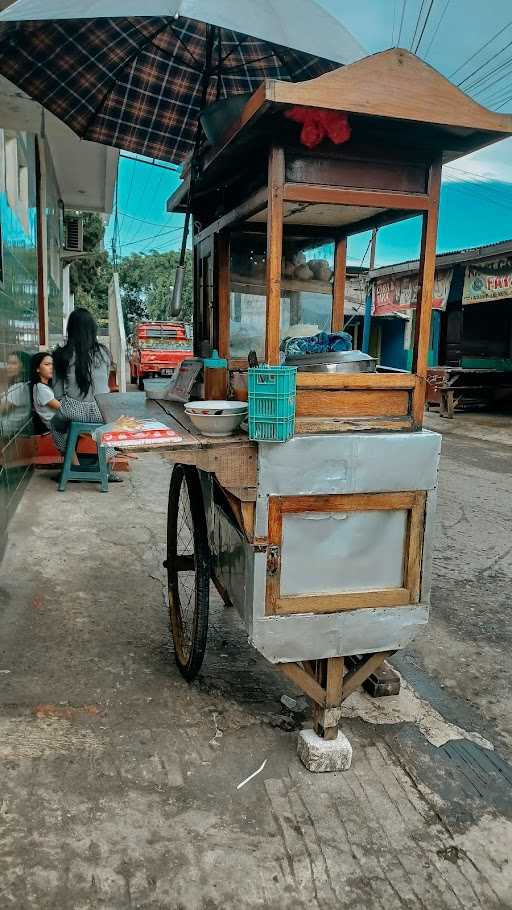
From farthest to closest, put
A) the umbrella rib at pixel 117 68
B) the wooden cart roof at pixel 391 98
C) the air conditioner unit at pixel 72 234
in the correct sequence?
the air conditioner unit at pixel 72 234 → the umbrella rib at pixel 117 68 → the wooden cart roof at pixel 391 98

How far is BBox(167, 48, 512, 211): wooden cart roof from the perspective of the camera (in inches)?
79.4

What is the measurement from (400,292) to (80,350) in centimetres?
1104

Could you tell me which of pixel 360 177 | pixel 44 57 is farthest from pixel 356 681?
pixel 44 57

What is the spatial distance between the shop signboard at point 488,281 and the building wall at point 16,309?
903 centimetres

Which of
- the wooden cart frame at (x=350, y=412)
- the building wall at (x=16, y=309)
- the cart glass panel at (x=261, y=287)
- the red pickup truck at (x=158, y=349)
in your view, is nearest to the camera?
the wooden cart frame at (x=350, y=412)

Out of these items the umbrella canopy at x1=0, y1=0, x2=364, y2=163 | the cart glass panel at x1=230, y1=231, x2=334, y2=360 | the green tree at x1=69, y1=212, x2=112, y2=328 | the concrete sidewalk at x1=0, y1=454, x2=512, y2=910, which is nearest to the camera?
the concrete sidewalk at x1=0, y1=454, x2=512, y2=910

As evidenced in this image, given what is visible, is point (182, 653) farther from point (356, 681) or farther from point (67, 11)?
point (67, 11)

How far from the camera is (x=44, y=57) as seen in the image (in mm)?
3428

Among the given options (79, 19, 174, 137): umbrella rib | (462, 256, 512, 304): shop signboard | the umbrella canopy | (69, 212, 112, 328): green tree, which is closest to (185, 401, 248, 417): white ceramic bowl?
the umbrella canopy

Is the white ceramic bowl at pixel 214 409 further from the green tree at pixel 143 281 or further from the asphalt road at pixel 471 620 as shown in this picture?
the green tree at pixel 143 281

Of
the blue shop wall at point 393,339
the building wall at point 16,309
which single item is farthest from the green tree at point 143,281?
the building wall at point 16,309

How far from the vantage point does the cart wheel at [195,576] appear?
8.84 feet

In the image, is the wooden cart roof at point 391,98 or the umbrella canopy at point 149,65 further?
the umbrella canopy at point 149,65

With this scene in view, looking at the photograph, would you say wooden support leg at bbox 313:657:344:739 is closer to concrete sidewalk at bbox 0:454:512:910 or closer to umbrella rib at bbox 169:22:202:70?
concrete sidewalk at bbox 0:454:512:910
